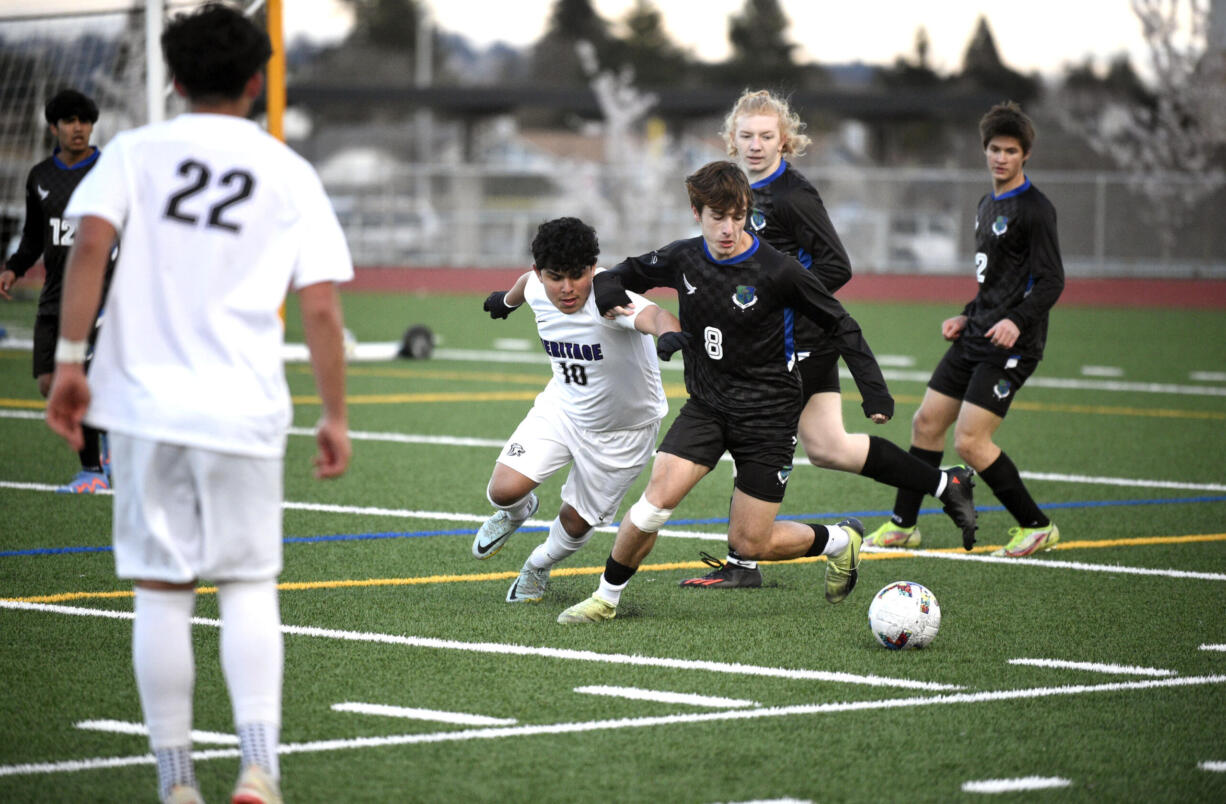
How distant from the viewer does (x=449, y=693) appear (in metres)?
5.12

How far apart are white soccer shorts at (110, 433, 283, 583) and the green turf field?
73 centimetres

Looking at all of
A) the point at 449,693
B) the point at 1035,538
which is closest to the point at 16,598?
the point at 449,693

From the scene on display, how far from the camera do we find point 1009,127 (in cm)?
751

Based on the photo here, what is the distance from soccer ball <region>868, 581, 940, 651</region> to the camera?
577 cm

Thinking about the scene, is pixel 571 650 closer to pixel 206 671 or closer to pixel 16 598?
pixel 206 671

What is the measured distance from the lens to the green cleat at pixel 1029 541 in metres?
7.71

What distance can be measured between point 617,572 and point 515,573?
3.87 ft

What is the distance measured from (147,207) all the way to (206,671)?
7.06 ft

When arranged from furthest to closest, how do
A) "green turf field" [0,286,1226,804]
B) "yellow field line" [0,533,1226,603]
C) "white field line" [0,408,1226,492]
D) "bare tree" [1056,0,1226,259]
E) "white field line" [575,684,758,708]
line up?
"bare tree" [1056,0,1226,259], "white field line" [0,408,1226,492], "yellow field line" [0,533,1226,603], "white field line" [575,684,758,708], "green turf field" [0,286,1226,804]

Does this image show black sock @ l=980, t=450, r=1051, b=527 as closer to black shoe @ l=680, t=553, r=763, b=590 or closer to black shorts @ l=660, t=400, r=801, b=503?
black shoe @ l=680, t=553, r=763, b=590

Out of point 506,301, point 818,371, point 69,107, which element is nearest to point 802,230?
point 818,371

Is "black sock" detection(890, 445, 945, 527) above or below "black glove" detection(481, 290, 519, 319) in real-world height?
below

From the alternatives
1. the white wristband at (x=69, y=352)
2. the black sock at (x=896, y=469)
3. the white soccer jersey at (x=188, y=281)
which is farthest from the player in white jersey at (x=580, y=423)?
the white wristband at (x=69, y=352)

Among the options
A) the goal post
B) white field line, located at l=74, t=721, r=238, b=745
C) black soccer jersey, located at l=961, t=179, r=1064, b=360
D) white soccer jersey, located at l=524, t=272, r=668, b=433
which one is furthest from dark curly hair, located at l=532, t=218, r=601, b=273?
the goal post
